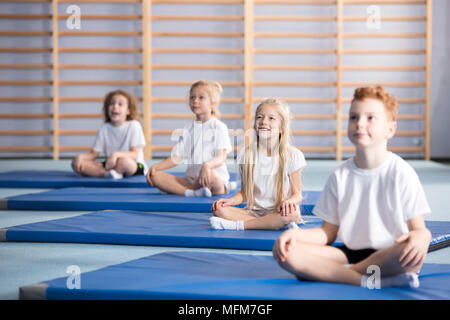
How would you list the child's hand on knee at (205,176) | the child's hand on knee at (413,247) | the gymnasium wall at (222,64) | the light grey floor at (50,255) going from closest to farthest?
the child's hand on knee at (413,247)
the light grey floor at (50,255)
the child's hand on knee at (205,176)
the gymnasium wall at (222,64)

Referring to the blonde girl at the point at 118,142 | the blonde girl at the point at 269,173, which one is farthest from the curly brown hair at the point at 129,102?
the blonde girl at the point at 269,173

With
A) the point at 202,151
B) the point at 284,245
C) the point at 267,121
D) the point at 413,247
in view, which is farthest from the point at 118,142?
→ the point at 413,247

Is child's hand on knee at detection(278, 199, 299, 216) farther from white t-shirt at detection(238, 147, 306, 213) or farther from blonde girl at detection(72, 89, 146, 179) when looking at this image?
blonde girl at detection(72, 89, 146, 179)

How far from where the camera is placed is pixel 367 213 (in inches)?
71.9

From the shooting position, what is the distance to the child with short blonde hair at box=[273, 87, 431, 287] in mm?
1769

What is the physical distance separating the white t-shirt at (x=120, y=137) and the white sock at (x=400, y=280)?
3.49 m

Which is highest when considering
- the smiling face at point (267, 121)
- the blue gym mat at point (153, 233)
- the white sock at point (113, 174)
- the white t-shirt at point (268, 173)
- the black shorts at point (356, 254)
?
the smiling face at point (267, 121)

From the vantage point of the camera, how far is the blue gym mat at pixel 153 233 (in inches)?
101

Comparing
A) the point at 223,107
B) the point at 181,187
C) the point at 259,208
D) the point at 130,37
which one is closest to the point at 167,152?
the point at 223,107

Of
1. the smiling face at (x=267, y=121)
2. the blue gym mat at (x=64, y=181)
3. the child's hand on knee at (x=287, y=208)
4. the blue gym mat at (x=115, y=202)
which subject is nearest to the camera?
the child's hand on knee at (x=287, y=208)

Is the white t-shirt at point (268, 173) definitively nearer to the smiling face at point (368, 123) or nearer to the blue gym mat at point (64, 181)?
the smiling face at point (368, 123)

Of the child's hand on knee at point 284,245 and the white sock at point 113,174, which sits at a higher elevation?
the child's hand on knee at point 284,245

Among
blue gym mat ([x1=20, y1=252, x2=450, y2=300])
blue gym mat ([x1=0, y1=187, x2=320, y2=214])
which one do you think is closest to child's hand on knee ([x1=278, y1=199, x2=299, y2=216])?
blue gym mat ([x1=20, y1=252, x2=450, y2=300])

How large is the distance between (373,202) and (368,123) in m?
0.24
